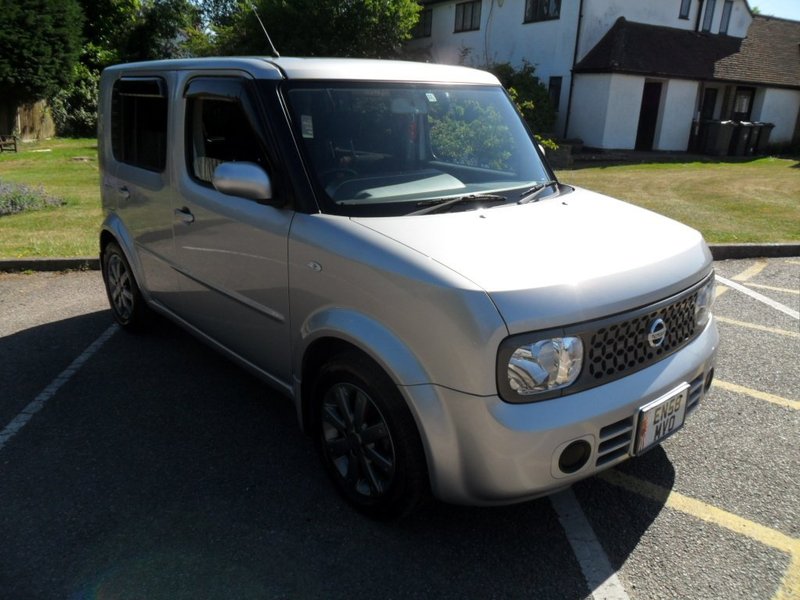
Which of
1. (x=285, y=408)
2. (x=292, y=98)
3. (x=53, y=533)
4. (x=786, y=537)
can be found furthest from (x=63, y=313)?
(x=786, y=537)

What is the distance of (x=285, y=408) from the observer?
407cm

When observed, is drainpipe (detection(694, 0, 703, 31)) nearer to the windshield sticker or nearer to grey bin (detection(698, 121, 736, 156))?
grey bin (detection(698, 121, 736, 156))

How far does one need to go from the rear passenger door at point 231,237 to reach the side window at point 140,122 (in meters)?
0.36

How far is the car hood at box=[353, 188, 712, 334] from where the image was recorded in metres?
2.40

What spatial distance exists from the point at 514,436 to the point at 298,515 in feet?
3.96

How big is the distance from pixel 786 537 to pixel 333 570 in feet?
6.53

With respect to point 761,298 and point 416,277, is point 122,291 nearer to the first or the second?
point 416,277

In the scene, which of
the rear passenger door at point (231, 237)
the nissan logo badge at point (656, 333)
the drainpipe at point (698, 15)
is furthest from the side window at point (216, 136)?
the drainpipe at point (698, 15)

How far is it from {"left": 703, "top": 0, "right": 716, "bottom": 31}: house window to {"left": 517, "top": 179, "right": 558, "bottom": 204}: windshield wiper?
1030 inches

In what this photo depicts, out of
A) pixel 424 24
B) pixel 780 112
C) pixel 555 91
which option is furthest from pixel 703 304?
pixel 424 24

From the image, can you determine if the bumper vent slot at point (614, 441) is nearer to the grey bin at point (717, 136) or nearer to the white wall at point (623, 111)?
the white wall at point (623, 111)

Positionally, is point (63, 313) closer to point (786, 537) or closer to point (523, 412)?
point (523, 412)

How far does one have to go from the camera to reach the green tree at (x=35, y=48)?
22188mm

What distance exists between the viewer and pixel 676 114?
2366 cm
